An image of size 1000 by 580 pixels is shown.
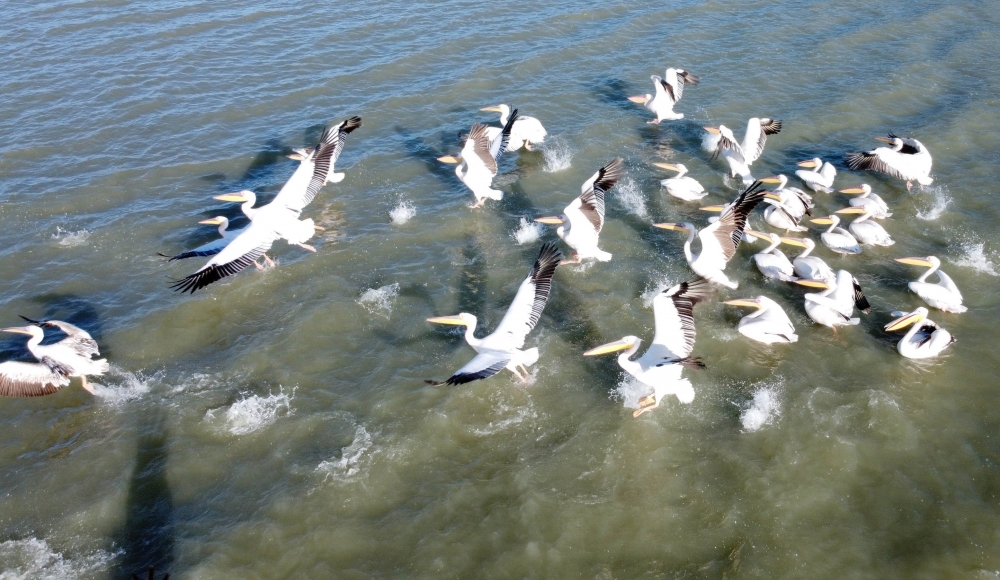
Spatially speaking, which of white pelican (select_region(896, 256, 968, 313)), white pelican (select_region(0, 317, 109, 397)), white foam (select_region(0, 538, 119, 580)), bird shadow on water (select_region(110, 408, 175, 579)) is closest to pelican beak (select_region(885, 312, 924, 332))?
white pelican (select_region(896, 256, 968, 313))

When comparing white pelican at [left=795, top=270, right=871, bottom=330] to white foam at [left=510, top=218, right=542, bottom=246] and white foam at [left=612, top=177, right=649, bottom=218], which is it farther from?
white foam at [left=510, top=218, right=542, bottom=246]

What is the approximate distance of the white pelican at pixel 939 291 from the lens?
9.16 meters

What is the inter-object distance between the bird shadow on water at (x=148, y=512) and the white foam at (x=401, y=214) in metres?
5.09

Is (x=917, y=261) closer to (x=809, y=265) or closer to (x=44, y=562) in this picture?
(x=809, y=265)

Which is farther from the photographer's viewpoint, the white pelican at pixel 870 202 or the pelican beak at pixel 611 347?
the white pelican at pixel 870 202

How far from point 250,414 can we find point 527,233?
5270 mm

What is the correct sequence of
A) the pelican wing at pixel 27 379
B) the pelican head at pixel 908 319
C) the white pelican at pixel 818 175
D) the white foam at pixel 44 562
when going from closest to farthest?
the white foam at pixel 44 562 → the pelican wing at pixel 27 379 → the pelican head at pixel 908 319 → the white pelican at pixel 818 175

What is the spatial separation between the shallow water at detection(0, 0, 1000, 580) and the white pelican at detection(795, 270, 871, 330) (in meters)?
0.26

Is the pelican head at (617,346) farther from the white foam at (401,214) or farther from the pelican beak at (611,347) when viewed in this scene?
the white foam at (401,214)

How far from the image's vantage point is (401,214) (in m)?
11.8

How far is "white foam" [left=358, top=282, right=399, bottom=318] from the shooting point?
31.9ft

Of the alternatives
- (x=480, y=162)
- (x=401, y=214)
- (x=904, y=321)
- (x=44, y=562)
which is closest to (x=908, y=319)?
(x=904, y=321)

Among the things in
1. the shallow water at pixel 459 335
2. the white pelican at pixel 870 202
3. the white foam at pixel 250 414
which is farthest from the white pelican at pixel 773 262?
the white foam at pixel 250 414

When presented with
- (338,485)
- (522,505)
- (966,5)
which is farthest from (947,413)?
(966,5)
